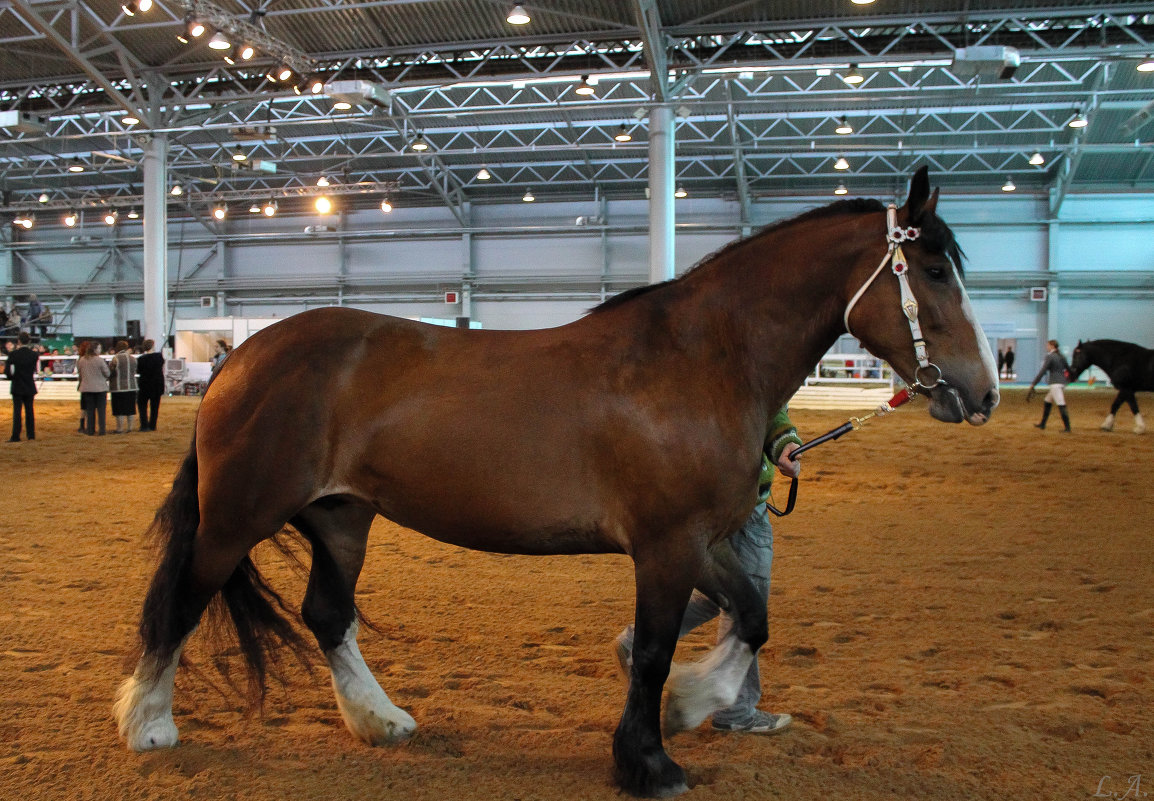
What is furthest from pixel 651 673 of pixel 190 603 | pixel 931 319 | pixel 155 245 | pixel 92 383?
pixel 155 245

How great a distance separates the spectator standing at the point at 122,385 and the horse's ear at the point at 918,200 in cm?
1447

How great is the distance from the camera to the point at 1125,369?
14000mm

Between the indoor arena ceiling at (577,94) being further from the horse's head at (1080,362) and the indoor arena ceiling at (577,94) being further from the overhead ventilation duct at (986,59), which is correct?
the horse's head at (1080,362)

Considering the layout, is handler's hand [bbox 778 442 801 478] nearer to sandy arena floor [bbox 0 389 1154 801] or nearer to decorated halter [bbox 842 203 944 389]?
decorated halter [bbox 842 203 944 389]

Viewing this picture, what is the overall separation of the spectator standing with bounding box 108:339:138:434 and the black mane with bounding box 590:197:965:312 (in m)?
13.8

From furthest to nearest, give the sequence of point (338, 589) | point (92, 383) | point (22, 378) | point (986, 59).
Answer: point (92, 383)
point (986, 59)
point (22, 378)
point (338, 589)

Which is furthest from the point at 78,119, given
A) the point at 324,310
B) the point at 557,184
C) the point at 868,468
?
the point at 324,310

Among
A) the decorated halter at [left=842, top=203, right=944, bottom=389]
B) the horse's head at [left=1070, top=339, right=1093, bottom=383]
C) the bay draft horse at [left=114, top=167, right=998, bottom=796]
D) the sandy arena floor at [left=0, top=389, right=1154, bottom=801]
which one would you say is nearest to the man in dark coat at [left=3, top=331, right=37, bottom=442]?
the sandy arena floor at [left=0, top=389, right=1154, bottom=801]

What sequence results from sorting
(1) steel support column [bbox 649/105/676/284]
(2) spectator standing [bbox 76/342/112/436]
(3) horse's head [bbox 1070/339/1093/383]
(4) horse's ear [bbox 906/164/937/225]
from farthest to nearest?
(3) horse's head [bbox 1070/339/1093/383] → (1) steel support column [bbox 649/105/676/284] → (2) spectator standing [bbox 76/342/112/436] → (4) horse's ear [bbox 906/164/937/225]

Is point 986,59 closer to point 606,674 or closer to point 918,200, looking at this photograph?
point 918,200

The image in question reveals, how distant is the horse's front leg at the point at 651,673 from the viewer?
8.01ft

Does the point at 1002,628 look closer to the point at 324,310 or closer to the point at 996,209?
the point at 324,310

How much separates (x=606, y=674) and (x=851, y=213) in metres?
2.14

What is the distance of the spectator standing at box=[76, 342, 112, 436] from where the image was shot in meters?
13.6
